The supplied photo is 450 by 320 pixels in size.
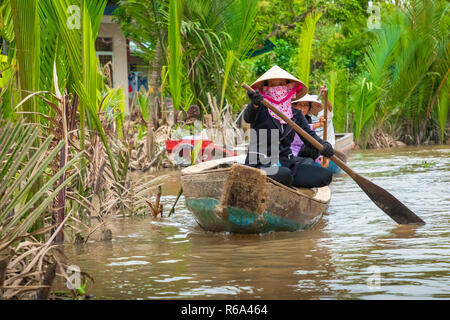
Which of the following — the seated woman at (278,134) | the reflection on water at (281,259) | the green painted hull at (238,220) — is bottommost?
the reflection on water at (281,259)

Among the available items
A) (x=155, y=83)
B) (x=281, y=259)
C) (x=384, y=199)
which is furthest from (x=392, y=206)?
(x=155, y=83)

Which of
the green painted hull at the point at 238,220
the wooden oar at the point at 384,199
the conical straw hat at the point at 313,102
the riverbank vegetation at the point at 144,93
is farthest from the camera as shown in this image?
the conical straw hat at the point at 313,102

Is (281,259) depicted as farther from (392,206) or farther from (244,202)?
(392,206)

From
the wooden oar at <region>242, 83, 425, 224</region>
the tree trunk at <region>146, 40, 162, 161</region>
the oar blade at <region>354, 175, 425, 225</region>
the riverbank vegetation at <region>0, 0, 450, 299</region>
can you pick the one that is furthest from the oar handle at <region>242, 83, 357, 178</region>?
the tree trunk at <region>146, 40, 162, 161</region>

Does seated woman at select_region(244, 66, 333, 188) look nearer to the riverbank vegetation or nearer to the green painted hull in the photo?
the green painted hull

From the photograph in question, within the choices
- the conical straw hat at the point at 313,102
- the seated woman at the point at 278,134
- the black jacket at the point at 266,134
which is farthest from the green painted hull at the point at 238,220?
the conical straw hat at the point at 313,102

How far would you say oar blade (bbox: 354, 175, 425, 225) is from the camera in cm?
678

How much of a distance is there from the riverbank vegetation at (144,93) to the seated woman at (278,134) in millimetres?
1241

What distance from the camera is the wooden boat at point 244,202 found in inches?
238

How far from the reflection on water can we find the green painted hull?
0.08 meters

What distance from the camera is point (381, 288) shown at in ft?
14.1

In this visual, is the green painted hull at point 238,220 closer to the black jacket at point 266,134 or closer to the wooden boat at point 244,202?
the wooden boat at point 244,202
